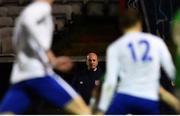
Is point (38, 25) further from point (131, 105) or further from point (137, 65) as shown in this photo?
point (131, 105)

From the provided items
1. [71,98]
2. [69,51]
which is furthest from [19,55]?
[69,51]

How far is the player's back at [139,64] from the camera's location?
536 cm

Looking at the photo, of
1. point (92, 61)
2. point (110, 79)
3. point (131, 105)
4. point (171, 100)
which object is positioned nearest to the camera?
point (110, 79)

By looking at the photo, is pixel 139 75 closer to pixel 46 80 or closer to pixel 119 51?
pixel 119 51

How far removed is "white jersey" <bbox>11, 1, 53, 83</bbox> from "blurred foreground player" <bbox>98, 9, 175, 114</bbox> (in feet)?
1.59

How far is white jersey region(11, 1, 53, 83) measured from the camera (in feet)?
17.5

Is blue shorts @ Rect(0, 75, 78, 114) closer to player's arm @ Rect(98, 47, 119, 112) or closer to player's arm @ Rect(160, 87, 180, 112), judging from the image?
player's arm @ Rect(98, 47, 119, 112)

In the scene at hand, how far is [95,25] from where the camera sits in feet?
41.1

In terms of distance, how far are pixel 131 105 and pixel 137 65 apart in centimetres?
31

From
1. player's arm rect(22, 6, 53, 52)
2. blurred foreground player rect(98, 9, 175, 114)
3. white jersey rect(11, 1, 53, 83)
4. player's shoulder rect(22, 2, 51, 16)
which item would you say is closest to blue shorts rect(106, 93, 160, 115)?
blurred foreground player rect(98, 9, 175, 114)

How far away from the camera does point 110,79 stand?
5.31m

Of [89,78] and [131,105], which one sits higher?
[131,105]

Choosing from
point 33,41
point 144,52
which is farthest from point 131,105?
point 33,41

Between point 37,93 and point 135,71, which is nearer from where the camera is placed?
point 135,71
